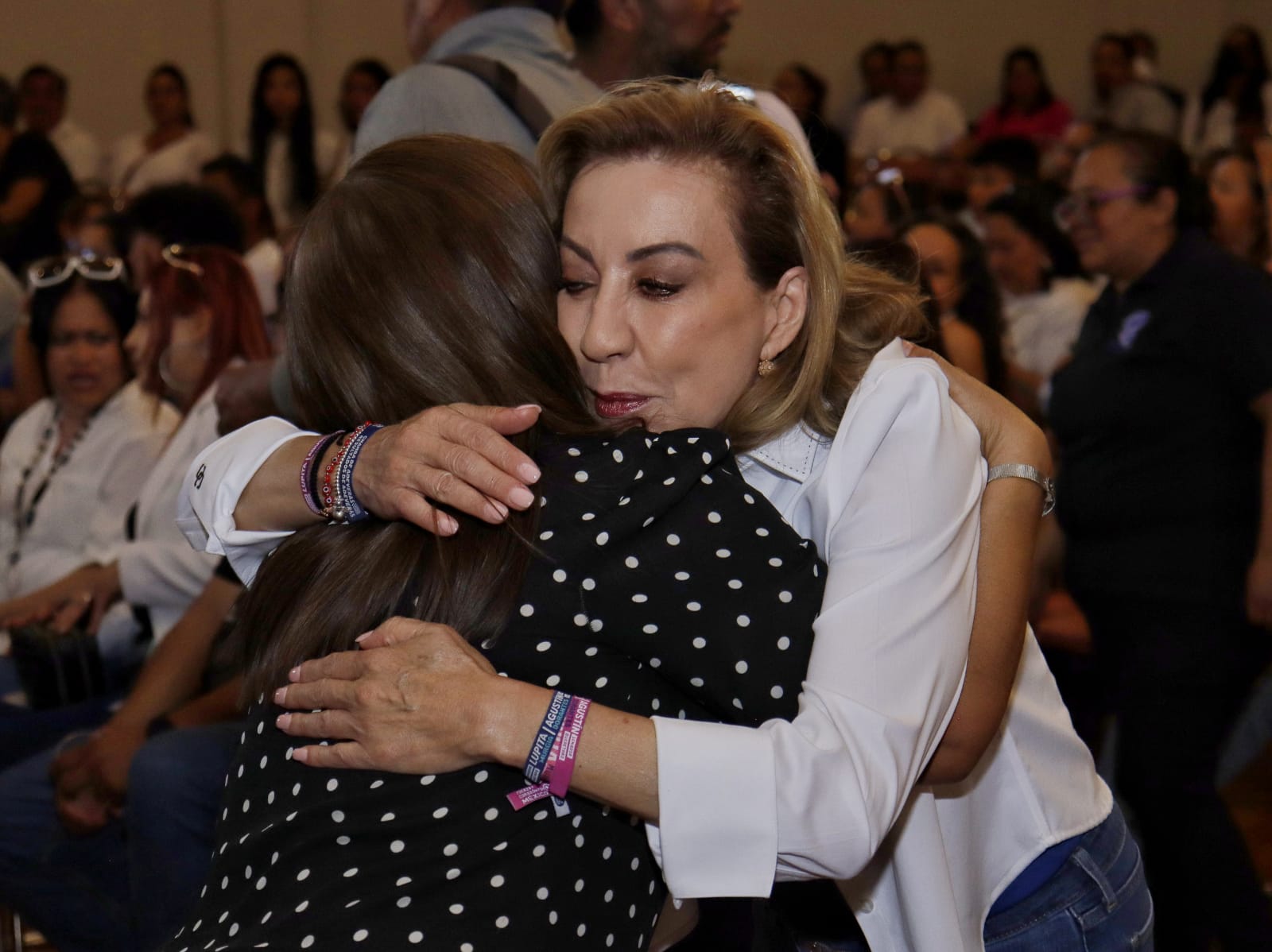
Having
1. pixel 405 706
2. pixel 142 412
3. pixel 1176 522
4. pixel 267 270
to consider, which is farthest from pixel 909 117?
pixel 405 706

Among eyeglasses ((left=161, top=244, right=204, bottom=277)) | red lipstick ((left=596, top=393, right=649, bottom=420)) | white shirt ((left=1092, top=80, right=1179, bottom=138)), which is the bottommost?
white shirt ((left=1092, top=80, right=1179, bottom=138))

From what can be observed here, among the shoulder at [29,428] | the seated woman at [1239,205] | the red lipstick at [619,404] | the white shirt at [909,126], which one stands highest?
the red lipstick at [619,404]

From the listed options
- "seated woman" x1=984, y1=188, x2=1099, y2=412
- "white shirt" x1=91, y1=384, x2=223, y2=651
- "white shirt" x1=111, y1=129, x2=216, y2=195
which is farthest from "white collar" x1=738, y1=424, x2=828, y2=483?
"white shirt" x1=111, y1=129, x2=216, y2=195

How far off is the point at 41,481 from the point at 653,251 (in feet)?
7.67

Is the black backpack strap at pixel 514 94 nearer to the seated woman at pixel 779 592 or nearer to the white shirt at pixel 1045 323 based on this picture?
Answer: the seated woman at pixel 779 592

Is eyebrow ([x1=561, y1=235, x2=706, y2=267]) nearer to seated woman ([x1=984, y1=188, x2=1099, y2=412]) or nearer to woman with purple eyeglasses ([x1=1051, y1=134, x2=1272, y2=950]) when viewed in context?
woman with purple eyeglasses ([x1=1051, y1=134, x2=1272, y2=950])

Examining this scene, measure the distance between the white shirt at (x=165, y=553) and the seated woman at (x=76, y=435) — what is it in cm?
23

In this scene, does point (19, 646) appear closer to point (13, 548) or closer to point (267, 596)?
point (13, 548)

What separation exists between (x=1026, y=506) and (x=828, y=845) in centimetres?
48

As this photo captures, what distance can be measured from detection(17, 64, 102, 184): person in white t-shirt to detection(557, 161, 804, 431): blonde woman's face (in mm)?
7019

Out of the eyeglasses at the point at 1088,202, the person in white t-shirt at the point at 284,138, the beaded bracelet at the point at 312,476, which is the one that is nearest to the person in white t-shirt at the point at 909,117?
the person in white t-shirt at the point at 284,138

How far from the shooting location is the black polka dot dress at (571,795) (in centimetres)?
115

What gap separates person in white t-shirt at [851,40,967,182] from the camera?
28.8 ft

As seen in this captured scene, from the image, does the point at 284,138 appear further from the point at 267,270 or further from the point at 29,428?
the point at 29,428
